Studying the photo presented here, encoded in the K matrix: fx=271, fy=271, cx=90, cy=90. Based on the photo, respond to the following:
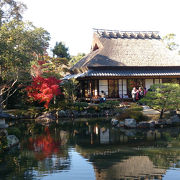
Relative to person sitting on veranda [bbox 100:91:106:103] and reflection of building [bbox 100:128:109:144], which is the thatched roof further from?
reflection of building [bbox 100:128:109:144]

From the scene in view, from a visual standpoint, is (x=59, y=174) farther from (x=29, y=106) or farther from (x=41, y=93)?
(x=29, y=106)

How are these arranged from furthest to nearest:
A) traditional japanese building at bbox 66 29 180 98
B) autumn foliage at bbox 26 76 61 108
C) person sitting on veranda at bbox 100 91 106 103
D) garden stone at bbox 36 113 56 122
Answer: traditional japanese building at bbox 66 29 180 98
person sitting on veranda at bbox 100 91 106 103
autumn foliage at bbox 26 76 61 108
garden stone at bbox 36 113 56 122

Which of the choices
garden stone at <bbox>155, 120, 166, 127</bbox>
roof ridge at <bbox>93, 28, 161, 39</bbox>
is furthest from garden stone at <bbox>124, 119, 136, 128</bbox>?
roof ridge at <bbox>93, 28, 161, 39</bbox>

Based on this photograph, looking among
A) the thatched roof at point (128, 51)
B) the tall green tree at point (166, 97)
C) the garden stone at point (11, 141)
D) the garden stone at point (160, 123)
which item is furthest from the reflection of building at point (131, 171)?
the thatched roof at point (128, 51)

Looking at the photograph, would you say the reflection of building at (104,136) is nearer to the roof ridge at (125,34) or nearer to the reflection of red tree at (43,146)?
the reflection of red tree at (43,146)

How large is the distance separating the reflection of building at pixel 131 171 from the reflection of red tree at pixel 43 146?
2669 millimetres

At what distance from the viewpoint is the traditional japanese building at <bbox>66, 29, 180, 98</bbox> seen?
24438mm

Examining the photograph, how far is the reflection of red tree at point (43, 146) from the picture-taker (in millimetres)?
9945

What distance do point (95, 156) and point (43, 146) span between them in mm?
2776

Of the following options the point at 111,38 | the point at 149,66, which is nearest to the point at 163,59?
the point at 149,66

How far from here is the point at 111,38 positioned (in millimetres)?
28547

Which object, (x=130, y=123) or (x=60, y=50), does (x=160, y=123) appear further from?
(x=60, y=50)

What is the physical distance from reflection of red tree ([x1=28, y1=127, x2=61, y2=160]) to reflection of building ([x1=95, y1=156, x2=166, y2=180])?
2.67 meters

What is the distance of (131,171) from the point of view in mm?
7684
